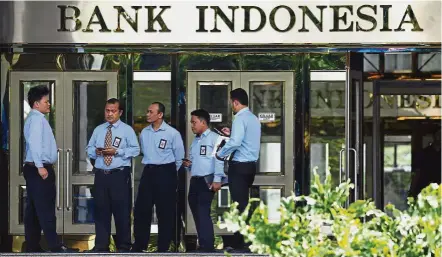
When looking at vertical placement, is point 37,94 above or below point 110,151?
above

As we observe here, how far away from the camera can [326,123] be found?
15.7 meters

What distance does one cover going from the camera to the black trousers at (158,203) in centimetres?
1512

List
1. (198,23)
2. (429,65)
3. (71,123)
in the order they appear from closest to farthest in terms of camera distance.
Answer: (198,23)
(71,123)
(429,65)

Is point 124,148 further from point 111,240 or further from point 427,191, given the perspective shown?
point 427,191

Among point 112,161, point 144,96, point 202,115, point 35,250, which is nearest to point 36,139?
point 112,161

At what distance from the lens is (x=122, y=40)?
51.1 ft

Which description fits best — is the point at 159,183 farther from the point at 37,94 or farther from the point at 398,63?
the point at 398,63

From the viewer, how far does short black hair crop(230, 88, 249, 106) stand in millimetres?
14930

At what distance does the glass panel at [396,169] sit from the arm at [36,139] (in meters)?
8.26

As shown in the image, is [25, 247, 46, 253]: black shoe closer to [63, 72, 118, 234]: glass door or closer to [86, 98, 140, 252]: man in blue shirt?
[63, 72, 118, 234]: glass door

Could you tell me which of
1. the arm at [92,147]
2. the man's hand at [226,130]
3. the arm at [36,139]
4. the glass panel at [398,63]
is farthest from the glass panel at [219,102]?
the glass panel at [398,63]

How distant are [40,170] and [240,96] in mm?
2048

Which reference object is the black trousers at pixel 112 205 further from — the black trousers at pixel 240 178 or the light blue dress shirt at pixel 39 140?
the black trousers at pixel 240 178

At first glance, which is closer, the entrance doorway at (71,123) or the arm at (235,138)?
the arm at (235,138)
